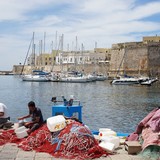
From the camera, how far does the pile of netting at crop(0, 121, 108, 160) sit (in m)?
5.90

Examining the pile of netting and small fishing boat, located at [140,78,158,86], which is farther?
small fishing boat, located at [140,78,158,86]

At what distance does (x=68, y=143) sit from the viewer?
601 centimetres

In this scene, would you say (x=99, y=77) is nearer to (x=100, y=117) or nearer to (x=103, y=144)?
(x=100, y=117)

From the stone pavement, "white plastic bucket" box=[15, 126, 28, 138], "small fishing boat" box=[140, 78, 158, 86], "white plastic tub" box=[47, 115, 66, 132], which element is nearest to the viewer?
the stone pavement

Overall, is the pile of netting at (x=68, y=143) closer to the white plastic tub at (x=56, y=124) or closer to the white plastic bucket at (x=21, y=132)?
the white plastic tub at (x=56, y=124)

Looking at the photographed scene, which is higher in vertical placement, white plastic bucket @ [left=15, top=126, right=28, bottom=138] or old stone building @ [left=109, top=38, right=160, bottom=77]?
old stone building @ [left=109, top=38, right=160, bottom=77]

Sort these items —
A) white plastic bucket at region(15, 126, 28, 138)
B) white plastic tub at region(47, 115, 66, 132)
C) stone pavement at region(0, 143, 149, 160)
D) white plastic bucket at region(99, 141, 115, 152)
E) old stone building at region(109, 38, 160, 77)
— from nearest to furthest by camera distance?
stone pavement at region(0, 143, 149, 160), white plastic bucket at region(99, 141, 115, 152), white plastic tub at region(47, 115, 66, 132), white plastic bucket at region(15, 126, 28, 138), old stone building at region(109, 38, 160, 77)

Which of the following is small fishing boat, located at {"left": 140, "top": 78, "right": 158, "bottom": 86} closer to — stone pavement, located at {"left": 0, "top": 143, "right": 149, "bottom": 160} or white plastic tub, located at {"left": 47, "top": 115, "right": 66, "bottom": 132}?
white plastic tub, located at {"left": 47, "top": 115, "right": 66, "bottom": 132}

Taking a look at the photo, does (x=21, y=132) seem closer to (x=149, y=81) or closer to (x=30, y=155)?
(x=30, y=155)

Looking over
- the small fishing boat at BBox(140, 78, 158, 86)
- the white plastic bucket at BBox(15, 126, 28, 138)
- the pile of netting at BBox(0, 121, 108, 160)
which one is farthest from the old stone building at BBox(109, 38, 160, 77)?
the pile of netting at BBox(0, 121, 108, 160)

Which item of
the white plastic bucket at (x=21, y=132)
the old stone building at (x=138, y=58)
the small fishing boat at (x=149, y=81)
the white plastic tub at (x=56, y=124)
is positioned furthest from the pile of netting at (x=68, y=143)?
the old stone building at (x=138, y=58)

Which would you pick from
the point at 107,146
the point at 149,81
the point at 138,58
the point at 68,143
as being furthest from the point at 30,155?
the point at 138,58

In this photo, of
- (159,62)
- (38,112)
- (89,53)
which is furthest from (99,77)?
(38,112)

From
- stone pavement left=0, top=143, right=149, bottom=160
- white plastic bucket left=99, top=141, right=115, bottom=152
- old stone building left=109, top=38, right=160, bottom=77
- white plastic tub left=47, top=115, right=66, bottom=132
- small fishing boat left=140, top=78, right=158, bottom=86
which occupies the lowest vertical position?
small fishing boat left=140, top=78, right=158, bottom=86
